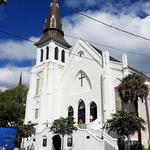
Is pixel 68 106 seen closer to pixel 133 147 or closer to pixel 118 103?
pixel 118 103

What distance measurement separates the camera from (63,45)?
1802 inches

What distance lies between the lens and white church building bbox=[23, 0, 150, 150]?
31.4 m

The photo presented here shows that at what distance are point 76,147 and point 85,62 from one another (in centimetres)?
1393

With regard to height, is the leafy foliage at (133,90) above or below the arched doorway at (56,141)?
above

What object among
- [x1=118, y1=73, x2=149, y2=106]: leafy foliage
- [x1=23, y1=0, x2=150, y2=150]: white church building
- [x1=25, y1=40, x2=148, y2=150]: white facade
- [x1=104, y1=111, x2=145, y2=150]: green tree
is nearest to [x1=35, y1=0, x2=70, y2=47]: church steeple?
[x1=23, y1=0, x2=150, y2=150]: white church building

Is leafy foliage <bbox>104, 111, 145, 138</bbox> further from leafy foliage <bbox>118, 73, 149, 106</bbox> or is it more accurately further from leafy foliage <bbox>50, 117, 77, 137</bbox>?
leafy foliage <bbox>50, 117, 77, 137</bbox>

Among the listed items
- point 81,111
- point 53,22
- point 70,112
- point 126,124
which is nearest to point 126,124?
point 126,124

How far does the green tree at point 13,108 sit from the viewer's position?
133 ft

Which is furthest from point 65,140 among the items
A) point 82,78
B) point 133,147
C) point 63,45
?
point 63,45

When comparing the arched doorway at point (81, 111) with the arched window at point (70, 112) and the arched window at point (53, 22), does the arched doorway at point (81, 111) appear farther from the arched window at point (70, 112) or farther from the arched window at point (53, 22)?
the arched window at point (53, 22)

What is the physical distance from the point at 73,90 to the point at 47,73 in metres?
5.40

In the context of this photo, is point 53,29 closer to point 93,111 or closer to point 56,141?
point 93,111

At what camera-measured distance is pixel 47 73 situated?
41.1 m

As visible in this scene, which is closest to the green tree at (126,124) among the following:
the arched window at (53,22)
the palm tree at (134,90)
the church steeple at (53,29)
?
the palm tree at (134,90)
